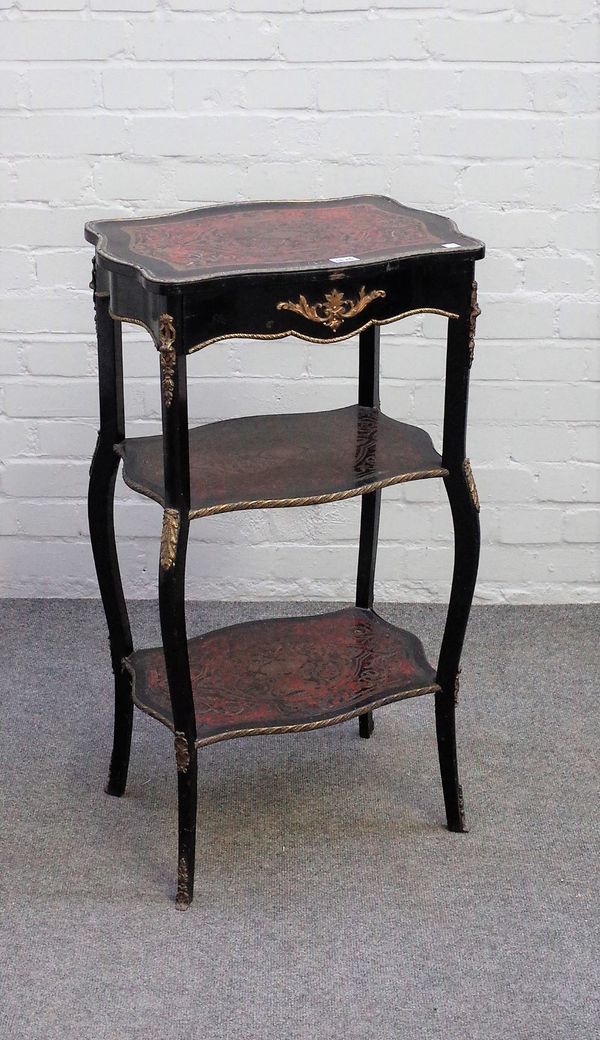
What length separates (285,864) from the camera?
2.06 meters

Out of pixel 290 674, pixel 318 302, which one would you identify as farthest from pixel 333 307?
pixel 290 674

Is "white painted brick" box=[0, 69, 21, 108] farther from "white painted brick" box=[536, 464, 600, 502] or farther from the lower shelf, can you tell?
"white painted brick" box=[536, 464, 600, 502]

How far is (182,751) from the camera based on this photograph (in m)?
1.94

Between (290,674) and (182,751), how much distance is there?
29 centimetres

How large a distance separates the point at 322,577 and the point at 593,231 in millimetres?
975

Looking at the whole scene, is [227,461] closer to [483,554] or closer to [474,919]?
[474,919]

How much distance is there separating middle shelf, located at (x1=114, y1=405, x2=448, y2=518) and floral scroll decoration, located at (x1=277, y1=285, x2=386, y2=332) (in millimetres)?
Result: 250

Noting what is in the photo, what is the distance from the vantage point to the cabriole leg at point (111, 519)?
6.59ft

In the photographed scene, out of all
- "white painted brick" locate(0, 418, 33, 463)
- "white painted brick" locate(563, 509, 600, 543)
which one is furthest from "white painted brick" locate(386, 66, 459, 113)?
"white painted brick" locate(0, 418, 33, 463)

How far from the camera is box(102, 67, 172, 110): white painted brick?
8.46 feet

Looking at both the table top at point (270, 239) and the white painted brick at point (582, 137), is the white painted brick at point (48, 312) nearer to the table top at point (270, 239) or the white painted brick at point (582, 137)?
the table top at point (270, 239)

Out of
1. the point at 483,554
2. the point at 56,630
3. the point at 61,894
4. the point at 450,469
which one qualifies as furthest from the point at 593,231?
the point at 61,894

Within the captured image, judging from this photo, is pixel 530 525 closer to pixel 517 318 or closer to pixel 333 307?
pixel 517 318

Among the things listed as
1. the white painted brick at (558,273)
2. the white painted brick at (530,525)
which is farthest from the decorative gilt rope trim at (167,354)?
the white painted brick at (530,525)
